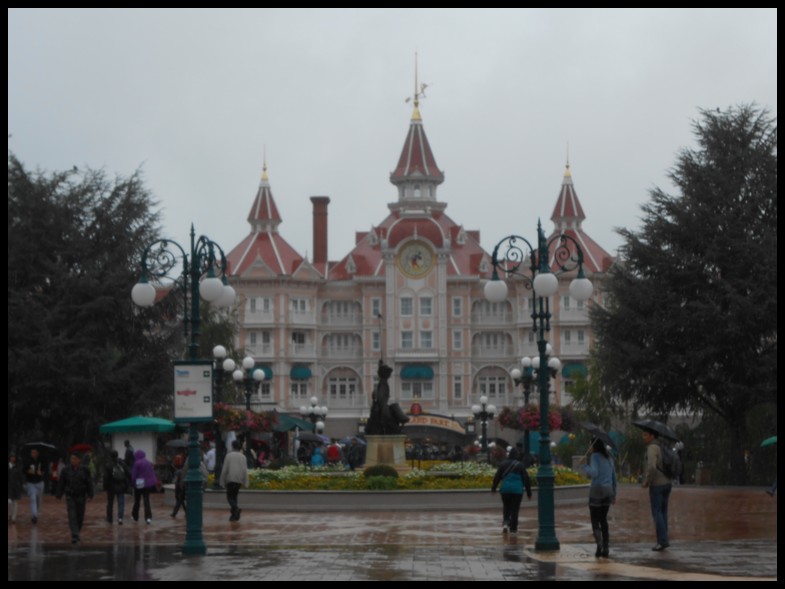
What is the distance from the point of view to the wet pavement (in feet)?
58.9

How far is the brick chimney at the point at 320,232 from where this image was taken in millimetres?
110006

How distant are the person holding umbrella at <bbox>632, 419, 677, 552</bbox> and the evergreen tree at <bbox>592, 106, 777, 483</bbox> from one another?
25.2m

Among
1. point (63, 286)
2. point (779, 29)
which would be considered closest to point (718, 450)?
point (63, 286)

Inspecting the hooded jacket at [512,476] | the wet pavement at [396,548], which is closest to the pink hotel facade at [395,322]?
the wet pavement at [396,548]

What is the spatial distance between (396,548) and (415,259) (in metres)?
83.8

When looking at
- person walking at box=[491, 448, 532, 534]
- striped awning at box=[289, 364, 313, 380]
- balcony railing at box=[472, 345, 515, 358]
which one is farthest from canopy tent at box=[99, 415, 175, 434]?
balcony railing at box=[472, 345, 515, 358]

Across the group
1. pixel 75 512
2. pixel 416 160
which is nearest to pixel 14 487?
pixel 75 512

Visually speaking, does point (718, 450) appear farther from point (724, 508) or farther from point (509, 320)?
point (509, 320)

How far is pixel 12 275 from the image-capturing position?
149 ft

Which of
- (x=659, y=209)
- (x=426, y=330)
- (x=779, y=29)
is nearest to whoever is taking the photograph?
(x=779, y=29)

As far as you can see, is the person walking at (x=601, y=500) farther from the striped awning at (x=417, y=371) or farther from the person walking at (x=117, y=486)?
the striped awning at (x=417, y=371)

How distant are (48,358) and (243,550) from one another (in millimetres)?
23757

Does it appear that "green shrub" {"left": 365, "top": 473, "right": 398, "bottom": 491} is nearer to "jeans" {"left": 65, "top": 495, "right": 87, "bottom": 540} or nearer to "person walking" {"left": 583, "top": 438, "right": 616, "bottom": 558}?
"jeans" {"left": 65, "top": 495, "right": 87, "bottom": 540}

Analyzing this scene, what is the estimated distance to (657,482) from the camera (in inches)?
826
